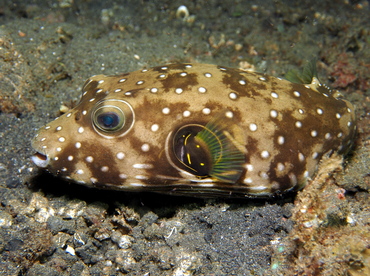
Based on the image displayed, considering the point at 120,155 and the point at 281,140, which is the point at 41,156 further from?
the point at 281,140

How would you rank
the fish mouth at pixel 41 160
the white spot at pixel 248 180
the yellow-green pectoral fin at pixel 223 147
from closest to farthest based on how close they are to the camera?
1. the yellow-green pectoral fin at pixel 223 147
2. the white spot at pixel 248 180
3. the fish mouth at pixel 41 160

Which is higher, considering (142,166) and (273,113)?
(273,113)

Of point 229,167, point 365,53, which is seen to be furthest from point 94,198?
point 365,53

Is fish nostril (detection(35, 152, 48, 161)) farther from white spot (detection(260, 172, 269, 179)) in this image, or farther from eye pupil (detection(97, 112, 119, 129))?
white spot (detection(260, 172, 269, 179))

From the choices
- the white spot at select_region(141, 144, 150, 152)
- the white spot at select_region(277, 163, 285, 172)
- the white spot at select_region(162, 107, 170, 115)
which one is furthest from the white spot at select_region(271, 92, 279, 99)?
the white spot at select_region(141, 144, 150, 152)

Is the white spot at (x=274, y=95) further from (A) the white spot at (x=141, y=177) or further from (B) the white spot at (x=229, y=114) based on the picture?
(A) the white spot at (x=141, y=177)

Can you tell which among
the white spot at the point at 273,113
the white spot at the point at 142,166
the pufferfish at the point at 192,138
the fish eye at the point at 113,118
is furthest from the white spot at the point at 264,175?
the fish eye at the point at 113,118

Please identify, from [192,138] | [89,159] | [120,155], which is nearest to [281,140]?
[192,138]
